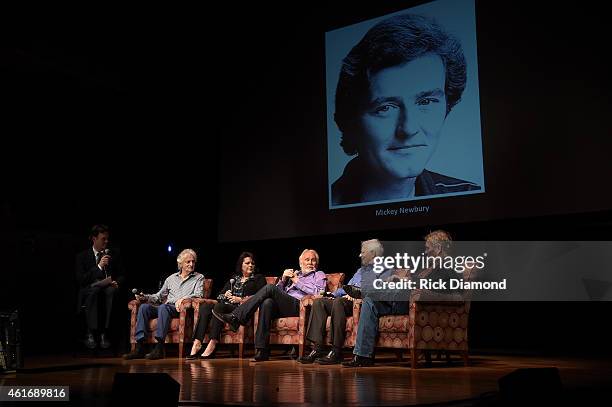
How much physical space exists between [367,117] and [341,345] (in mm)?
2435

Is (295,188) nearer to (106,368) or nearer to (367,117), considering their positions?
(367,117)

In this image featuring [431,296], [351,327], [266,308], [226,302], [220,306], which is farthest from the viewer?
[226,302]

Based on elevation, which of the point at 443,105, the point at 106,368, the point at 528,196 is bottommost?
the point at 106,368

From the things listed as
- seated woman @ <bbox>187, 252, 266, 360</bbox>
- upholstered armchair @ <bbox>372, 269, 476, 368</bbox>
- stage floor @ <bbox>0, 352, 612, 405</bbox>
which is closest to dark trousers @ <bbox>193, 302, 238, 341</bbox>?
seated woman @ <bbox>187, 252, 266, 360</bbox>

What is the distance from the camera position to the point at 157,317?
5.85m

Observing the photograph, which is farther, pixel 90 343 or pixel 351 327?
pixel 90 343

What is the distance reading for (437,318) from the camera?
4.67 meters

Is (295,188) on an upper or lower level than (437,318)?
upper

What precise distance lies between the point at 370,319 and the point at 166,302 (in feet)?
6.92

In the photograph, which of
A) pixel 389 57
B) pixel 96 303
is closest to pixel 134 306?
pixel 96 303

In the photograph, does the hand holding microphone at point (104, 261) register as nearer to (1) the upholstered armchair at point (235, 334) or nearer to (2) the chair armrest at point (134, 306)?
(2) the chair armrest at point (134, 306)

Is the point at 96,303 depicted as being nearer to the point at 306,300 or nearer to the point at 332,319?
the point at 306,300

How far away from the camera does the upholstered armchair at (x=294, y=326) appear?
205 inches

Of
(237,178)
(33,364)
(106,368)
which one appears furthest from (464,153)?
(33,364)
